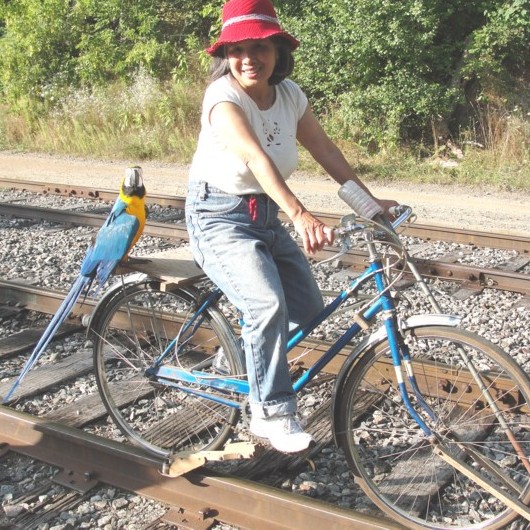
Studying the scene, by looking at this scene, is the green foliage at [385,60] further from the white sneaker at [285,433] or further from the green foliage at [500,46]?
the white sneaker at [285,433]

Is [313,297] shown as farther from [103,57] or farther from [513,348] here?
[103,57]

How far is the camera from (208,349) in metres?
4.95

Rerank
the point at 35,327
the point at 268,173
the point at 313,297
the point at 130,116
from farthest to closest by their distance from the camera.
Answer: the point at 130,116 < the point at 35,327 < the point at 313,297 < the point at 268,173

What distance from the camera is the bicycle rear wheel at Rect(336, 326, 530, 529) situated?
3.11 m

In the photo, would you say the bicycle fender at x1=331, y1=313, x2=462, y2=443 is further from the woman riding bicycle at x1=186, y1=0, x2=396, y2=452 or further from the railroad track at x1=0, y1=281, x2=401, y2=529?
the railroad track at x1=0, y1=281, x2=401, y2=529

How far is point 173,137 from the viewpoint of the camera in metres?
16.7

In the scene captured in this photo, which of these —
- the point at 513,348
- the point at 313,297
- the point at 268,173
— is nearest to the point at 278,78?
the point at 268,173

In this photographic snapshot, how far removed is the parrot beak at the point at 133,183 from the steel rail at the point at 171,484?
3.92ft

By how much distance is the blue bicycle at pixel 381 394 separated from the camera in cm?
313

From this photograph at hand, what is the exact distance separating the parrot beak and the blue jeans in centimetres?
38

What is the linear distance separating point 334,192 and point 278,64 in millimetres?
9035

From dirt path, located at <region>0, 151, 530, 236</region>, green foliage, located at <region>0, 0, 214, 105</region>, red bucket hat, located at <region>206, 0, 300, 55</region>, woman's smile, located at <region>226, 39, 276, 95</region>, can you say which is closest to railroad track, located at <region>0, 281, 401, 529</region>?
woman's smile, located at <region>226, 39, 276, 95</region>

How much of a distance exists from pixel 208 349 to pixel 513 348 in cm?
201

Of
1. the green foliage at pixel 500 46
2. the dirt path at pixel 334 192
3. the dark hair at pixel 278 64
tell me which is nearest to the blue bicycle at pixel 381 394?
the dark hair at pixel 278 64
